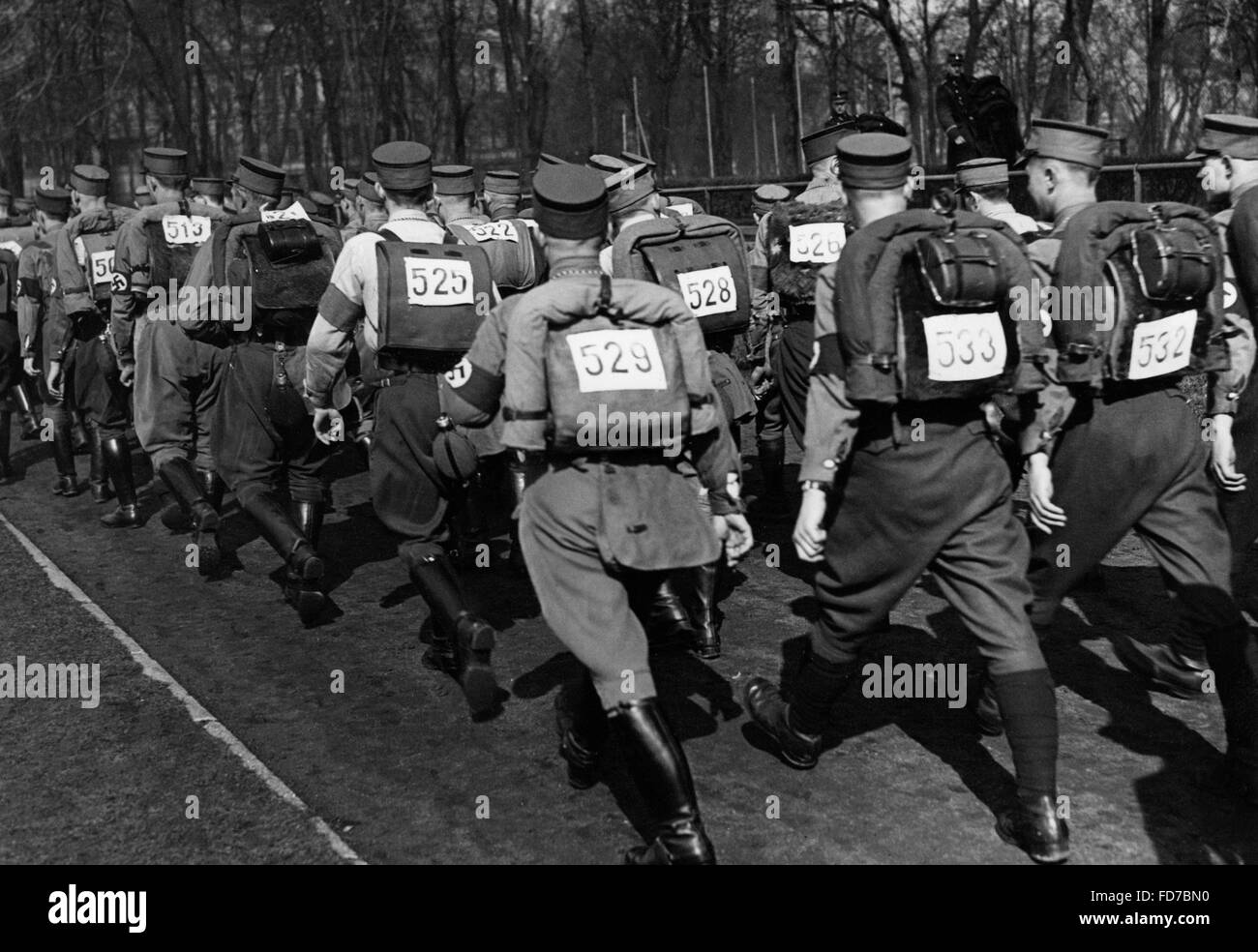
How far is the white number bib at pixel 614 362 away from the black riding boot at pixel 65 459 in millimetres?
7220

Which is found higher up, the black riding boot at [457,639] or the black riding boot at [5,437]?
the black riding boot at [5,437]

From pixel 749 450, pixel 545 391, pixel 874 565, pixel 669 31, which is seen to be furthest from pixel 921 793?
pixel 669 31

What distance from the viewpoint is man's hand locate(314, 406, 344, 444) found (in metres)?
6.27

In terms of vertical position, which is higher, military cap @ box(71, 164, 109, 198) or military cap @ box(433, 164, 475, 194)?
military cap @ box(71, 164, 109, 198)

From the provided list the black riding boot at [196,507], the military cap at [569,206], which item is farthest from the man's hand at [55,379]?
the military cap at [569,206]

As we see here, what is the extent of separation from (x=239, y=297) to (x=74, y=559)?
7.58 feet

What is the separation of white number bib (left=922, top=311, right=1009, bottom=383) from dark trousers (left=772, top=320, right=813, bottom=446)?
3.25 m

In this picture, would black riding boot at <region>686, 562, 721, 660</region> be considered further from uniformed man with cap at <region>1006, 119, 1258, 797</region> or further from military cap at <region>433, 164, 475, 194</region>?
military cap at <region>433, 164, 475, 194</region>

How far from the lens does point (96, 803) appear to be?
489cm

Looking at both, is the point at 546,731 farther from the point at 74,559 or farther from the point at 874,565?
the point at 74,559

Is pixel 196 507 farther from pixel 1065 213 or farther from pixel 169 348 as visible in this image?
pixel 1065 213

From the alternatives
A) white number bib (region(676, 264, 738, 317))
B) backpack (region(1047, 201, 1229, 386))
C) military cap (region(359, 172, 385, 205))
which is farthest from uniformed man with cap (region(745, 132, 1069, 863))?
military cap (region(359, 172, 385, 205))

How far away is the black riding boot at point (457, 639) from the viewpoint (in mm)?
5453

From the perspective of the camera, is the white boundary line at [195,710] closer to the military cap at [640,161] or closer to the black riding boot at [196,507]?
the black riding boot at [196,507]
